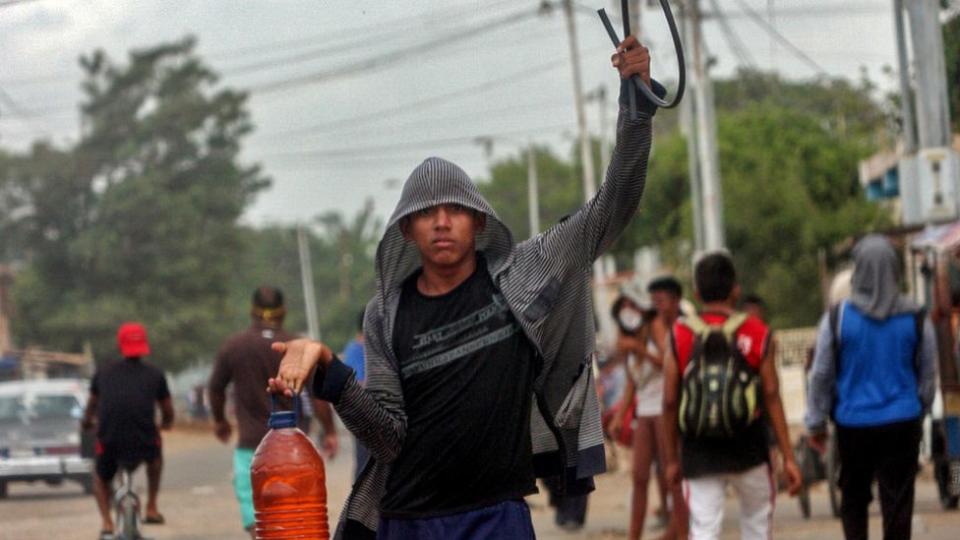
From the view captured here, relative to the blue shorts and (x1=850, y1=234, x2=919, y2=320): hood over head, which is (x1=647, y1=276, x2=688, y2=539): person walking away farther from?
the blue shorts

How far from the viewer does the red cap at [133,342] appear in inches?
552

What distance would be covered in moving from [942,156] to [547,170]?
94.9 m

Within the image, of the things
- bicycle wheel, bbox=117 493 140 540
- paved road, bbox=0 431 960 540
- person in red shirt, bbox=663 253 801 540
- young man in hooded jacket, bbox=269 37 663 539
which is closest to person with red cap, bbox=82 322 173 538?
bicycle wheel, bbox=117 493 140 540

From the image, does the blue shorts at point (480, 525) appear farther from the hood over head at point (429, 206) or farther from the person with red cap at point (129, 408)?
the person with red cap at point (129, 408)

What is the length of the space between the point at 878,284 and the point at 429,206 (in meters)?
4.09

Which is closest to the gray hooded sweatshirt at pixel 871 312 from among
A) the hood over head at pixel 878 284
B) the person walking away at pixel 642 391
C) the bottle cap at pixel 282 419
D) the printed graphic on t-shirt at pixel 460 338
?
the hood over head at pixel 878 284

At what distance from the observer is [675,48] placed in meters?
4.98

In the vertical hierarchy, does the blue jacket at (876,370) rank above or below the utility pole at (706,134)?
below

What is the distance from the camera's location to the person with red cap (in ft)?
Answer: 46.2

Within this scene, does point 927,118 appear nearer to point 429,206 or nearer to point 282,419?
point 429,206

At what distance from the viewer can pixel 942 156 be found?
14.9 metres

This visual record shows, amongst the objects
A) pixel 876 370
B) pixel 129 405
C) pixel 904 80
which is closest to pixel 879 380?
pixel 876 370

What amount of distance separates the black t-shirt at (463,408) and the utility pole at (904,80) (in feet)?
40.6

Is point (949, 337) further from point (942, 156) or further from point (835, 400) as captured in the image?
point (835, 400)
